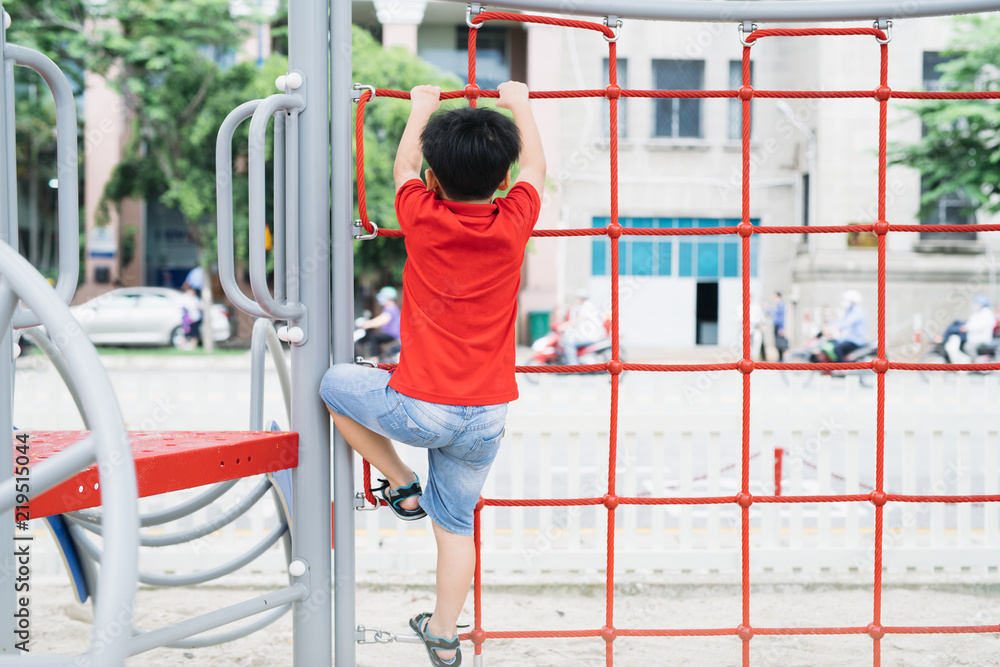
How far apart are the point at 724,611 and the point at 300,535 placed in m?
1.83

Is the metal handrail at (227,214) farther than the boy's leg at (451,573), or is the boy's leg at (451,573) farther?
the boy's leg at (451,573)

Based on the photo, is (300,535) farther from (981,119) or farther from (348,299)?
(981,119)

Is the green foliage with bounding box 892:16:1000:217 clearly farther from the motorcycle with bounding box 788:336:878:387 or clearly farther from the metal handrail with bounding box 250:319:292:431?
the metal handrail with bounding box 250:319:292:431

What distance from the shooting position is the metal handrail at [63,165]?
61.0 inches

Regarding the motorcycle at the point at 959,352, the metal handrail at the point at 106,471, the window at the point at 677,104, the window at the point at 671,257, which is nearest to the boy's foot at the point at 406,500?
the metal handrail at the point at 106,471

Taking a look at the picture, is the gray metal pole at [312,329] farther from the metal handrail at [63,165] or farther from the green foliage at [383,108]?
the green foliage at [383,108]

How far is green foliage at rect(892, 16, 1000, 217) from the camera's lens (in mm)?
12484

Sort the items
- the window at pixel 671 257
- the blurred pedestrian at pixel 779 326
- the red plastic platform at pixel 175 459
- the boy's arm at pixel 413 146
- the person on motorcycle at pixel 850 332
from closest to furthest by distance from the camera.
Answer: the red plastic platform at pixel 175 459, the boy's arm at pixel 413 146, the person on motorcycle at pixel 850 332, the blurred pedestrian at pixel 779 326, the window at pixel 671 257

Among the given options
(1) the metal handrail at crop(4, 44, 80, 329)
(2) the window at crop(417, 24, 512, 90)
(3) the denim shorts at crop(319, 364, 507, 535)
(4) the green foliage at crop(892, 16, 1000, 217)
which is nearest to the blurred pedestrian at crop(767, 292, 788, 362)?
(4) the green foliage at crop(892, 16, 1000, 217)

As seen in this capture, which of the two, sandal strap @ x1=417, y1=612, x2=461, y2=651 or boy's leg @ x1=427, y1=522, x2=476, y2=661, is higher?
boy's leg @ x1=427, y1=522, x2=476, y2=661

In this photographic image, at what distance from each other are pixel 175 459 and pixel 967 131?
45.9 ft

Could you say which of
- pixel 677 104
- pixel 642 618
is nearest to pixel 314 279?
pixel 642 618

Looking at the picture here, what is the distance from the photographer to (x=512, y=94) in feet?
6.07

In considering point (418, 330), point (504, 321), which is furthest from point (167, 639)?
point (504, 321)
